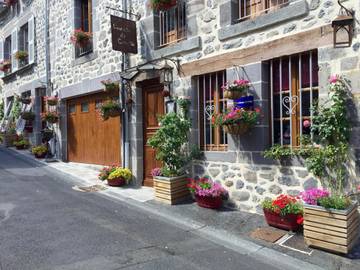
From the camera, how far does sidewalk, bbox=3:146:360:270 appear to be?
3963mm

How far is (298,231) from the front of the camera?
15.7 feet

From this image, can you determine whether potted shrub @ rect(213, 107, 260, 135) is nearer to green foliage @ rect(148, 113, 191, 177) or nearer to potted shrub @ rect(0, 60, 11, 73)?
green foliage @ rect(148, 113, 191, 177)

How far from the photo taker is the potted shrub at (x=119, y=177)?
7660 mm

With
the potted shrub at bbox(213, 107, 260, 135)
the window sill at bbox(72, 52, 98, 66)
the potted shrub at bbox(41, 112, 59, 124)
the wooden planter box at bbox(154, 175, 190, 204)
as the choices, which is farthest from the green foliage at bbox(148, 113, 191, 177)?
the potted shrub at bbox(41, 112, 59, 124)

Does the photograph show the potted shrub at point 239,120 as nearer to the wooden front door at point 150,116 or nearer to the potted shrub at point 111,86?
the wooden front door at point 150,116

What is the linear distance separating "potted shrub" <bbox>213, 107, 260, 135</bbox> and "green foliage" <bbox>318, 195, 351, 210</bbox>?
163 centimetres

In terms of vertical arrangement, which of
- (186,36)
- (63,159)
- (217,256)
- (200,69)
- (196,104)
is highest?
(186,36)

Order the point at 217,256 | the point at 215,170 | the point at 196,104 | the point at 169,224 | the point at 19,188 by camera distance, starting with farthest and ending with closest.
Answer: the point at 19,188
the point at 196,104
the point at 215,170
the point at 169,224
the point at 217,256

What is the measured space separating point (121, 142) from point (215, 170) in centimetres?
302

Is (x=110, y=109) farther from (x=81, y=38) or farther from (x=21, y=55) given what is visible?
(x=21, y=55)

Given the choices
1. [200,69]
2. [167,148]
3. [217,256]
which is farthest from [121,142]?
[217,256]

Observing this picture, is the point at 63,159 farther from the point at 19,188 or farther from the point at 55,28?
the point at 55,28

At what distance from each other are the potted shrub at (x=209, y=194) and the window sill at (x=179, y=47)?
2.53 m

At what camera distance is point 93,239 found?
4.55 metres
